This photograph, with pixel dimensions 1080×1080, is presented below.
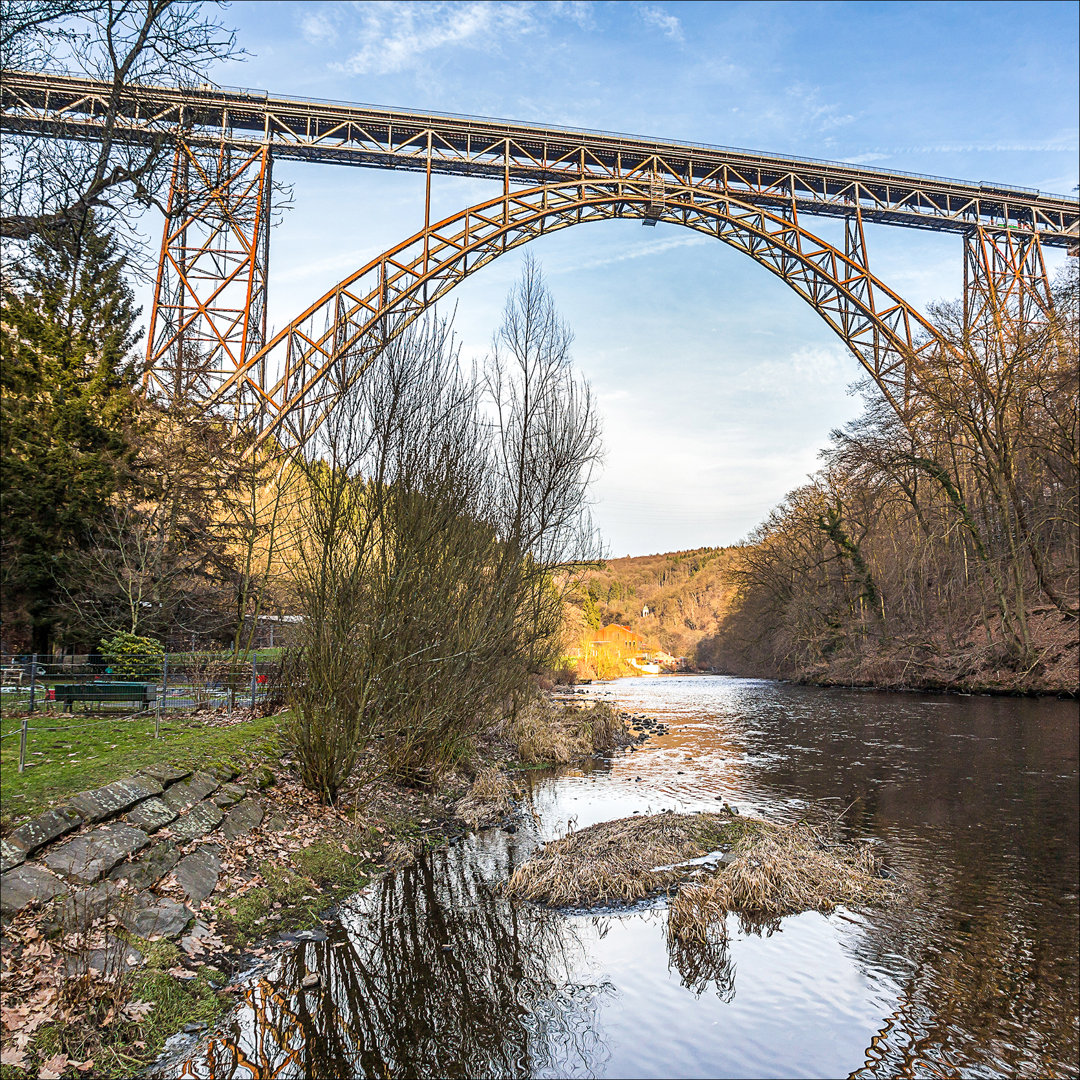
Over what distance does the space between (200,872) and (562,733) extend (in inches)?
386

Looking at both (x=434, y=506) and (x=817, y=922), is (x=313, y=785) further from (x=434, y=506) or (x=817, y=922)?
(x=817, y=922)

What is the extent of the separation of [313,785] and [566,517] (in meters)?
8.37

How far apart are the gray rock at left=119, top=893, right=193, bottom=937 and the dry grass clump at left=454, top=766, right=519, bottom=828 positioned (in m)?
4.46

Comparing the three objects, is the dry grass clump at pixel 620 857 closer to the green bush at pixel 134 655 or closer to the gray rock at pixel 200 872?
the gray rock at pixel 200 872

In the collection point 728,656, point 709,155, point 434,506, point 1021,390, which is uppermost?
point 709,155

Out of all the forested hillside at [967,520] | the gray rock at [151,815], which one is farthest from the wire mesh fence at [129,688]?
the forested hillside at [967,520]

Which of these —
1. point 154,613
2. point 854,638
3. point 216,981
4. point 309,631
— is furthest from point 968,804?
point 854,638

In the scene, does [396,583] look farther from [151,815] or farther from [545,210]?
[545,210]

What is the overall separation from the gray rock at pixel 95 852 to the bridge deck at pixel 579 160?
1775 cm

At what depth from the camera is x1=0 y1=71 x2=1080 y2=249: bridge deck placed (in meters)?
21.2

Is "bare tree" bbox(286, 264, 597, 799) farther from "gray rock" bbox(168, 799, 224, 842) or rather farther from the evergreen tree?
the evergreen tree

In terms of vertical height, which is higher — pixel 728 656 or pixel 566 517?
pixel 566 517

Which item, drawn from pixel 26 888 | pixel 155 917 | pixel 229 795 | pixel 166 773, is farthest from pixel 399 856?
pixel 26 888

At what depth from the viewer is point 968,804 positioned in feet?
31.2
